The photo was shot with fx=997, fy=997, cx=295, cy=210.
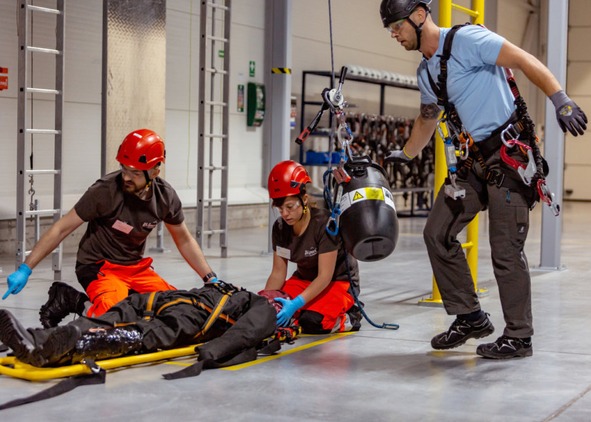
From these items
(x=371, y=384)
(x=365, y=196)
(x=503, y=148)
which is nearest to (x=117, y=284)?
(x=365, y=196)

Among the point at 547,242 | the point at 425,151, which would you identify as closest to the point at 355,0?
the point at 425,151

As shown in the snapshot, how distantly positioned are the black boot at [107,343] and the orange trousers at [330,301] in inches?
55.7

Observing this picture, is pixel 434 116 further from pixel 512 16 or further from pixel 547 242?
pixel 512 16

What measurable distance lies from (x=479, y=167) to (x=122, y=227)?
7.03 ft

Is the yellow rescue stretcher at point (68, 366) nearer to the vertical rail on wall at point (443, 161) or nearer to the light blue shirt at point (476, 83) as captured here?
the light blue shirt at point (476, 83)

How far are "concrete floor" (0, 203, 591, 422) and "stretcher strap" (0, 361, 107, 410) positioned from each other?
0.04 meters

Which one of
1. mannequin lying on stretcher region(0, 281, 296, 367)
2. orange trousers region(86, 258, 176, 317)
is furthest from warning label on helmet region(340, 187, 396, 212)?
orange trousers region(86, 258, 176, 317)

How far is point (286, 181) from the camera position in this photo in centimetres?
587

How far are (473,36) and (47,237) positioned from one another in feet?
8.59

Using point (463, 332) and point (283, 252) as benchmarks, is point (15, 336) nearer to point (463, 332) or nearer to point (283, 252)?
point (283, 252)

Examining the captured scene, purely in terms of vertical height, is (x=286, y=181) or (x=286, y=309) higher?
(x=286, y=181)

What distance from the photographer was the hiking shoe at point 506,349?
217 inches

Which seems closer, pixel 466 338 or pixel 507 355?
pixel 507 355

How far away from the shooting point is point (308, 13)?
17.3 m
